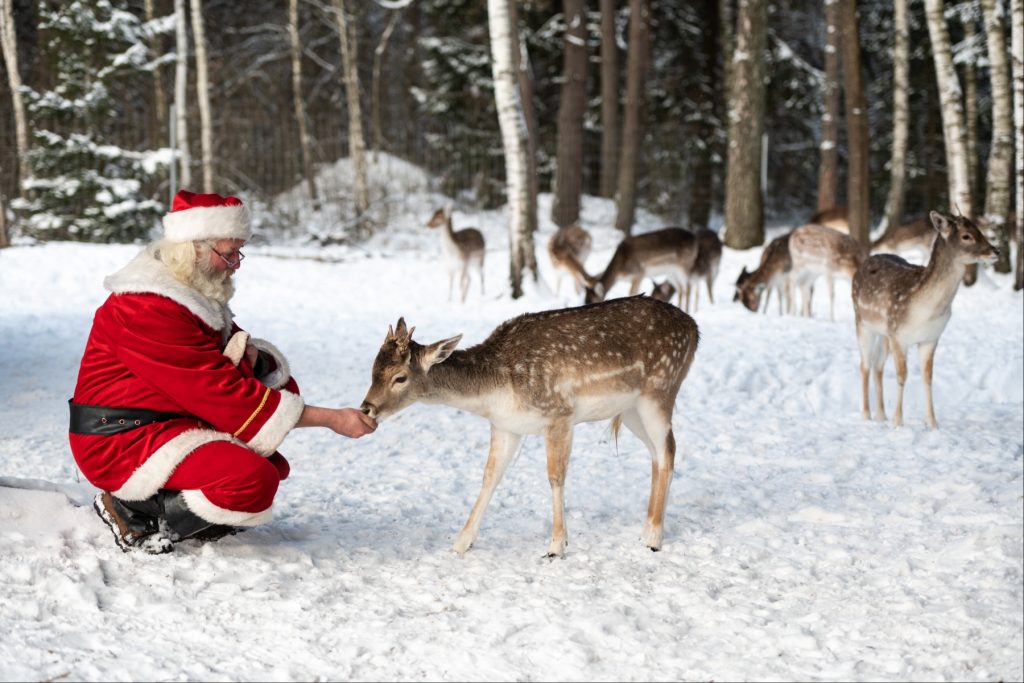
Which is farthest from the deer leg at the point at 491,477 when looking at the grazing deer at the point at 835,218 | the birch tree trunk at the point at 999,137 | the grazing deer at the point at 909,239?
A: the grazing deer at the point at 835,218

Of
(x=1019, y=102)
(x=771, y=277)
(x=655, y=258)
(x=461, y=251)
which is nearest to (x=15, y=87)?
(x=461, y=251)

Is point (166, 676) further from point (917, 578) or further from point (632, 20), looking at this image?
point (632, 20)

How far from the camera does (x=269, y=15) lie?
3105 centimetres

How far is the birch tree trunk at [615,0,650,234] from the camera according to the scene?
72.2 ft

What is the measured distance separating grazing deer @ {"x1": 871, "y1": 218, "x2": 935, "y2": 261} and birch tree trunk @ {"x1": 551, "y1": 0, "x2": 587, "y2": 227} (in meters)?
6.43

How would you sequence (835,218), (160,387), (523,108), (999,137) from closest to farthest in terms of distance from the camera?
(160,387), (999,137), (835,218), (523,108)

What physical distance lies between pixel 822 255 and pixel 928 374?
5.71 m

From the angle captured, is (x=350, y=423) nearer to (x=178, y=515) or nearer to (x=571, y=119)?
(x=178, y=515)

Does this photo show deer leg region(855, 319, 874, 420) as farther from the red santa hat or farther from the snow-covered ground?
the red santa hat

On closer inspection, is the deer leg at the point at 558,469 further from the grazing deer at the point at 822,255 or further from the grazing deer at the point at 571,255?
the grazing deer at the point at 822,255

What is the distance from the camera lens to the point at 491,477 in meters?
5.26

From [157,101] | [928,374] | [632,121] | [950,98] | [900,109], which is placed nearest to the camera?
[928,374]

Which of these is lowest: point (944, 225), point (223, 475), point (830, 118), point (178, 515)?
point (178, 515)

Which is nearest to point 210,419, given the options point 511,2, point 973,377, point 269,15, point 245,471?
point 245,471
